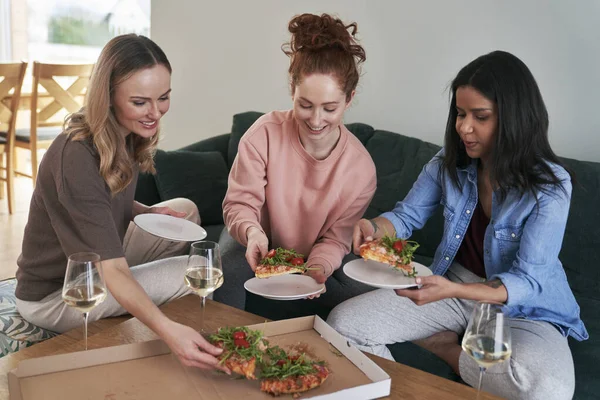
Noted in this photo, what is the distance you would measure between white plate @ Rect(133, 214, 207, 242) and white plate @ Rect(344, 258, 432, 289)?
502 mm

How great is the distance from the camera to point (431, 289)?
1.86 metres

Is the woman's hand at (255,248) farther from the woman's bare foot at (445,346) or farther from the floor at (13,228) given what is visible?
the floor at (13,228)

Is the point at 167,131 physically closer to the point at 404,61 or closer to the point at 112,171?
the point at 404,61

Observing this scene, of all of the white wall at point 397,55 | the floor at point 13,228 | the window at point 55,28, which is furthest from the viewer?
the window at point 55,28

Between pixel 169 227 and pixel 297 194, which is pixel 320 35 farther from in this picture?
A: pixel 169 227

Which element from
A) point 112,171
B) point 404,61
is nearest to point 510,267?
point 112,171

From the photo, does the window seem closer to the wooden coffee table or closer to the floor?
the floor

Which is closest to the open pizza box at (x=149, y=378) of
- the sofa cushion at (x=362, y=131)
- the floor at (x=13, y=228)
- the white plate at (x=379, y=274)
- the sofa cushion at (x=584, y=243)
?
the white plate at (x=379, y=274)

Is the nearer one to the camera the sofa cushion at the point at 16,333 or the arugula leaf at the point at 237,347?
the arugula leaf at the point at 237,347

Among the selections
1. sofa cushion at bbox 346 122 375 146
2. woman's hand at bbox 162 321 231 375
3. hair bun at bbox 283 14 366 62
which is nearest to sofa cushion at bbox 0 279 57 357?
woman's hand at bbox 162 321 231 375

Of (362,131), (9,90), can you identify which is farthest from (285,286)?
(9,90)

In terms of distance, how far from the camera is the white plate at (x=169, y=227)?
2.02 meters

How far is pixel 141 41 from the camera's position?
1.99 metres

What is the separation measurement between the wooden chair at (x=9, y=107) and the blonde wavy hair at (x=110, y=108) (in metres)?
3.17
